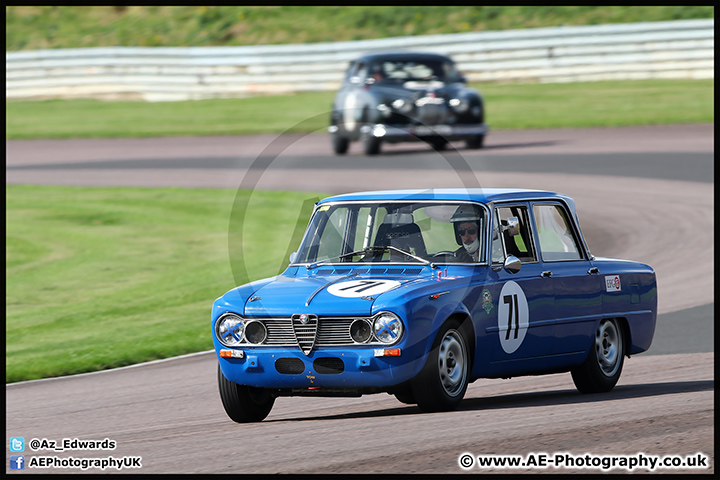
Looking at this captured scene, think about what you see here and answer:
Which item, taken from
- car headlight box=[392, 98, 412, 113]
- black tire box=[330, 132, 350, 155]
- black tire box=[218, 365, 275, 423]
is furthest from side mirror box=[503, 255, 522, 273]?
black tire box=[330, 132, 350, 155]

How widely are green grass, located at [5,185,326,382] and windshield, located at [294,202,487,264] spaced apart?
54 cm

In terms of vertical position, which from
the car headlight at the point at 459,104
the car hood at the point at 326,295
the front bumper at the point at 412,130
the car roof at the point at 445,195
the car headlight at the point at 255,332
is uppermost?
the car headlight at the point at 459,104

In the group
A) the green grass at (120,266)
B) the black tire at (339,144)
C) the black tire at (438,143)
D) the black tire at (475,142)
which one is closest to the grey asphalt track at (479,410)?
the green grass at (120,266)

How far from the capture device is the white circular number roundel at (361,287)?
7504 millimetres

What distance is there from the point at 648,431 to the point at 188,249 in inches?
450

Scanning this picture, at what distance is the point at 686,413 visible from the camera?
760 cm

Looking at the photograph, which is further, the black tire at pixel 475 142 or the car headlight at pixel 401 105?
the black tire at pixel 475 142

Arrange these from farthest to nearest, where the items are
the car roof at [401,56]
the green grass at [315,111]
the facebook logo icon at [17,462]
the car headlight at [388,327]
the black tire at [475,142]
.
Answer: the green grass at [315,111] → the black tire at [475,142] → the car roof at [401,56] → the car headlight at [388,327] → the facebook logo icon at [17,462]

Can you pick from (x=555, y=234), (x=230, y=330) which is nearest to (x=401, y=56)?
(x=555, y=234)

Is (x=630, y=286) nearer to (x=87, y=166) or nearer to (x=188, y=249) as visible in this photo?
(x=188, y=249)

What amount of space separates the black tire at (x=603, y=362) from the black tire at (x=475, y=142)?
621 inches

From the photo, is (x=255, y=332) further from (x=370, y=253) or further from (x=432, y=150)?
(x=432, y=150)

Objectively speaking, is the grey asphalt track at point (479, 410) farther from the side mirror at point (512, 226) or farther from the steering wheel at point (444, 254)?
the side mirror at point (512, 226)

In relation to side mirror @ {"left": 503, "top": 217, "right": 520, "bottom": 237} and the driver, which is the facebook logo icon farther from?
side mirror @ {"left": 503, "top": 217, "right": 520, "bottom": 237}
